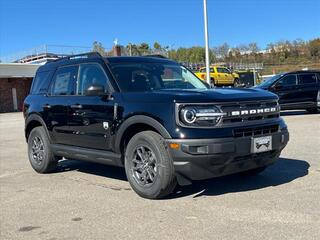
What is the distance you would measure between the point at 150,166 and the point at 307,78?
44.9ft

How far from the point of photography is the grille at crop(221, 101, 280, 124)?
5.54 metres

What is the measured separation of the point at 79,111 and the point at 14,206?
169cm

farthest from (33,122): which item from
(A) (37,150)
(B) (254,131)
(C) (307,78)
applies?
(C) (307,78)

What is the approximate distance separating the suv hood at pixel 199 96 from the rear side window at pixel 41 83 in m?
2.51

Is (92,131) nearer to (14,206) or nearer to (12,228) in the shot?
(14,206)

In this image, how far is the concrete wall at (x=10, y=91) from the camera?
135 feet

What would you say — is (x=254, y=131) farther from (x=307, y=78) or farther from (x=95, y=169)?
(x=307, y=78)

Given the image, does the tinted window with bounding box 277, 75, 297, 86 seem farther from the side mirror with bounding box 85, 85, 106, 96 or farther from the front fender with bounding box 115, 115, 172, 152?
the front fender with bounding box 115, 115, 172, 152

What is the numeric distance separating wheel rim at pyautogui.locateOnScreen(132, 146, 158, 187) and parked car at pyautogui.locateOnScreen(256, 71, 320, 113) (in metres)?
12.6

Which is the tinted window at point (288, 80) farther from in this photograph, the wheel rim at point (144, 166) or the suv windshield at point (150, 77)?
the wheel rim at point (144, 166)

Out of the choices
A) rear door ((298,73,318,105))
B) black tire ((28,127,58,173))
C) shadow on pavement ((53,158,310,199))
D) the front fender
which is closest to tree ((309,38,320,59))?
rear door ((298,73,318,105))

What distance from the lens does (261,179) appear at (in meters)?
6.74

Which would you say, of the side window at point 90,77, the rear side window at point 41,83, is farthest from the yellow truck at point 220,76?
the side window at point 90,77

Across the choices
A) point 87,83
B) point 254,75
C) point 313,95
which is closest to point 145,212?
point 87,83
